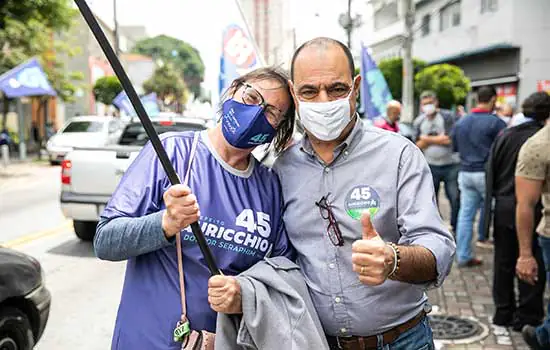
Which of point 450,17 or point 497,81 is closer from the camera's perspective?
point 497,81

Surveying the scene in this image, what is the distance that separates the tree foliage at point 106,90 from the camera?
43719mm

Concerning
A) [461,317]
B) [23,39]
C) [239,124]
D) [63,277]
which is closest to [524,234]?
[461,317]

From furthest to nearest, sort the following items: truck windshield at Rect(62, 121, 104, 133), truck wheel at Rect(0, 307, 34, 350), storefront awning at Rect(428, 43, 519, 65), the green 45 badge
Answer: storefront awning at Rect(428, 43, 519, 65) < truck windshield at Rect(62, 121, 104, 133) < truck wheel at Rect(0, 307, 34, 350) < the green 45 badge

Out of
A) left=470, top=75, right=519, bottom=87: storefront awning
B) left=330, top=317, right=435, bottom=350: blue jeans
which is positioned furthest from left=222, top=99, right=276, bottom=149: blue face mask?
left=470, top=75, right=519, bottom=87: storefront awning

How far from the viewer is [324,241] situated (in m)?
2.19

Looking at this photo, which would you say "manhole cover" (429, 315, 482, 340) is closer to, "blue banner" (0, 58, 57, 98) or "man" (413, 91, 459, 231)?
"man" (413, 91, 459, 231)

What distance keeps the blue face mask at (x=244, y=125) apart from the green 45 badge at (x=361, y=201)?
367 mm

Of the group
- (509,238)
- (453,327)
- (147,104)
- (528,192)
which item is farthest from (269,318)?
(147,104)

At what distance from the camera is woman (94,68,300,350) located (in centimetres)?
203

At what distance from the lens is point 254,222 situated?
2.16 metres

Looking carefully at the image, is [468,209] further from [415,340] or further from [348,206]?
[348,206]

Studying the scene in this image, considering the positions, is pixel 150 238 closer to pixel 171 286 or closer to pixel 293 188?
pixel 171 286

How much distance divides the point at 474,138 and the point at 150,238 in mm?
5893

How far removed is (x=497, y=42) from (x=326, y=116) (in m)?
31.0
